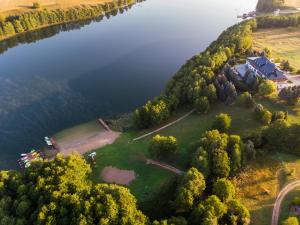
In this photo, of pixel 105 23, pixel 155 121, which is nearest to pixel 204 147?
pixel 155 121

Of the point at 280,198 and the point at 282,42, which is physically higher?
the point at 282,42

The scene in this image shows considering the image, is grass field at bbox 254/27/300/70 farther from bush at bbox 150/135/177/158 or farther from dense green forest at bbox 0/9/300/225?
bush at bbox 150/135/177/158

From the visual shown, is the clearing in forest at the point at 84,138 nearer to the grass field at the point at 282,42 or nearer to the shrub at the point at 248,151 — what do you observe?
the shrub at the point at 248,151

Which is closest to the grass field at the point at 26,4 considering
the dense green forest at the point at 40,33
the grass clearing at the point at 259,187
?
the dense green forest at the point at 40,33

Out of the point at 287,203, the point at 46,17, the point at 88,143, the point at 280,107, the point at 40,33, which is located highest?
the point at 46,17

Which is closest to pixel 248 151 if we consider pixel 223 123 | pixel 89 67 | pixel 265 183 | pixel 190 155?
pixel 265 183

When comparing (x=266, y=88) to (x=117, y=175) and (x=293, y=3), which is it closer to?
(x=117, y=175)

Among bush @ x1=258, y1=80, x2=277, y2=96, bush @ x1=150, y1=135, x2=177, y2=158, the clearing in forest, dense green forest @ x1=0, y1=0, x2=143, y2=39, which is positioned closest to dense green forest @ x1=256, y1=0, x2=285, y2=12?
dense green forest @ x1=0, y1=0, x2=143, y2=39
